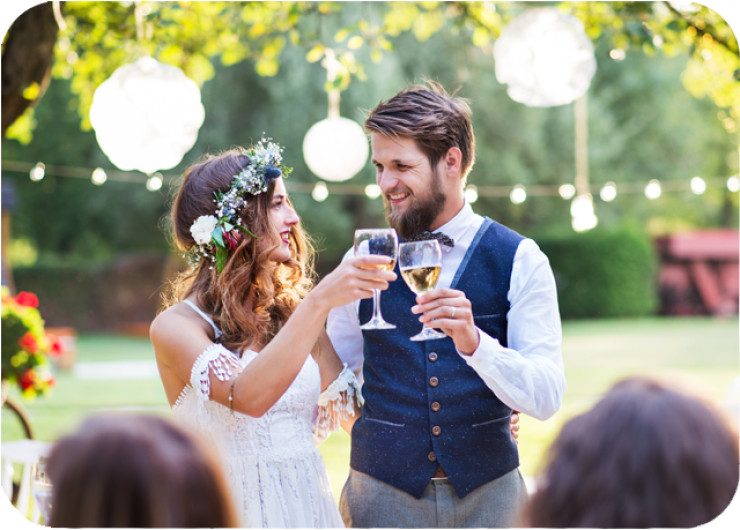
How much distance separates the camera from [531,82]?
5379 mm

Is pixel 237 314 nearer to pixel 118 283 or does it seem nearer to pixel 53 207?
pixel 118 283

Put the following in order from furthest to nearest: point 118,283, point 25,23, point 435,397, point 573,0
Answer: point 118,283, point 573,0, point 25,23, point 435,397

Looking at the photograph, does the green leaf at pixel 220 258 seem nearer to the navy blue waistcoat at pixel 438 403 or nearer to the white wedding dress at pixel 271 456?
the white wedding dress at pixel 271 456

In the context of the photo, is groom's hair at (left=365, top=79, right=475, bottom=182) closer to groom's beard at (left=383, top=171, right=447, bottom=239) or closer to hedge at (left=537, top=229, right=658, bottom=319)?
groom's beard at (left=383, top=171, right=447, bottom=239)

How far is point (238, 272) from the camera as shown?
2.41 meters

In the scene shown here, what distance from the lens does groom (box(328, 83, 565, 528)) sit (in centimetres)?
221

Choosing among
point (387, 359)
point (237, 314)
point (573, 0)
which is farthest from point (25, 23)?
point (573, 0)

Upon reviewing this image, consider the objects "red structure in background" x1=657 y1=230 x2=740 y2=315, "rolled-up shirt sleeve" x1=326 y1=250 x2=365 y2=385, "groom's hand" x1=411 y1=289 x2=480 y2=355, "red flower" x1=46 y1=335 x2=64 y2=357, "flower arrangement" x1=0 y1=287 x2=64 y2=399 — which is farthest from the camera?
"red structure in background" x1=657 y1=230 x2=740 y2=315

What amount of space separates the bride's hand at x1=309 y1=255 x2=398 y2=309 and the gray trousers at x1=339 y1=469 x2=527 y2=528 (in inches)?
27.9

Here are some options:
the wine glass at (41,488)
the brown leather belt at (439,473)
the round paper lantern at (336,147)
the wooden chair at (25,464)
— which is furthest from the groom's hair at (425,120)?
the round paper lantern at (336,147)

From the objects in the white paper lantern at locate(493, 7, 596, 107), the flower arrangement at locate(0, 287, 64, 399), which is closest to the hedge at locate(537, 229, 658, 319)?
the white paper lantern at locate(493, 7, 596, 107)

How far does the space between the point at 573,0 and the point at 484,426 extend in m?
3.73

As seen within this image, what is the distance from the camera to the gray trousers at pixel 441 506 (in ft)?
7.27

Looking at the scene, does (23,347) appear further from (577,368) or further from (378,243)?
(577,368)
